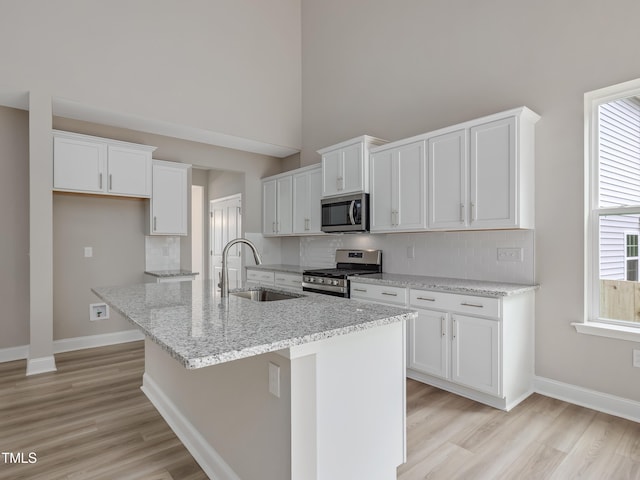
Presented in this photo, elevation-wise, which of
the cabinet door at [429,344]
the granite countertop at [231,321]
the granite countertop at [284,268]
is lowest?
the cabinet door at [429,344]

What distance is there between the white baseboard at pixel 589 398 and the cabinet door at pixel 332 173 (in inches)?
103

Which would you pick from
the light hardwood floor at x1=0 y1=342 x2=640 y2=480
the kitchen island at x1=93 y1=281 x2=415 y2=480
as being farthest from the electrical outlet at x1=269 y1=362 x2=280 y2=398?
the light hardwood floor at x1=0 y1=342 x2=640 y2=480

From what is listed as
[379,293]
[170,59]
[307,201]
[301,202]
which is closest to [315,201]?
[307,201]

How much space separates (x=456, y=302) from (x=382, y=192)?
1.38 metres

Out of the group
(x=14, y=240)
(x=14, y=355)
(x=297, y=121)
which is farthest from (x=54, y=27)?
(x=14, y=355)

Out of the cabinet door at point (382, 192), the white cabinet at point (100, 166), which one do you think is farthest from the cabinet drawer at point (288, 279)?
the white cabinet at point (100, 166)

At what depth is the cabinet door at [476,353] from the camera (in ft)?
8.57

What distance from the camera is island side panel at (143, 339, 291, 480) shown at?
143 centimetres

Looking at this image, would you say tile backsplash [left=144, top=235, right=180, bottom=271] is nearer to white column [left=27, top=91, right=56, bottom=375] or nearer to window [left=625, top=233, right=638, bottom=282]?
white column [left=27, top=91, right=56, bottom=375]

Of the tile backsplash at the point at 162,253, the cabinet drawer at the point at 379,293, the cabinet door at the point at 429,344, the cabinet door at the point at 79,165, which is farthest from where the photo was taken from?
the tile backsplash at the point at 162,253

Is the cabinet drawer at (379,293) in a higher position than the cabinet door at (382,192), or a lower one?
Answer: lower

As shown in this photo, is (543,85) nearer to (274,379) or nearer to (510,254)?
(510,254)

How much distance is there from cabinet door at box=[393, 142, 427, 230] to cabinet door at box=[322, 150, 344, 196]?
0.76 metres

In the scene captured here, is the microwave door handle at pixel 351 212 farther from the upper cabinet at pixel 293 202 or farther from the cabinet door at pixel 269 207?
the cabinet door at pixel 269 207
